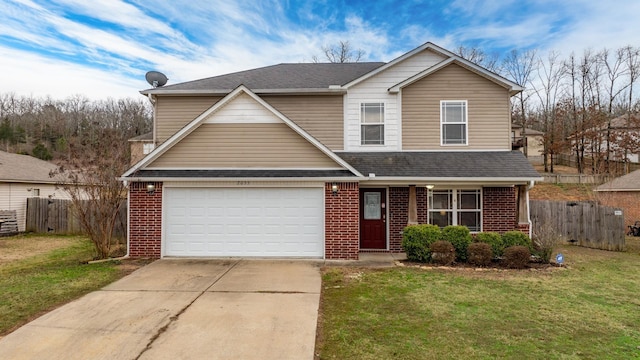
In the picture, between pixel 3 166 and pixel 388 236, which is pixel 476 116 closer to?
pixel 388 236

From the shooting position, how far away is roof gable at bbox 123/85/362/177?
955 cm

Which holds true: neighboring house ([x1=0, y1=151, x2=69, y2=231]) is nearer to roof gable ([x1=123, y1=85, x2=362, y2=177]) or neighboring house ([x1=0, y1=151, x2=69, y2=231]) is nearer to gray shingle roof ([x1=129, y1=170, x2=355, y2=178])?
gray shingle roof ([x1=129, y1=170, x2=355, y2=178])

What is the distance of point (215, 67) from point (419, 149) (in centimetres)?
1936

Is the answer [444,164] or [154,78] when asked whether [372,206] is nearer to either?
[444,164]

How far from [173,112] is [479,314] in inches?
430

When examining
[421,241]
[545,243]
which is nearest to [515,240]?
[545,243]

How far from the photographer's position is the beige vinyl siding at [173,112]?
11812mm

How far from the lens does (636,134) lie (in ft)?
94.8

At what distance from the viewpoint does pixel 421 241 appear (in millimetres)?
9234

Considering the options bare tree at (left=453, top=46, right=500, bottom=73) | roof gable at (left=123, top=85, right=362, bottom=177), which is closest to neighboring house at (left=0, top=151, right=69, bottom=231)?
roof gable at (left=123, top=85, right=362, bottom=177)

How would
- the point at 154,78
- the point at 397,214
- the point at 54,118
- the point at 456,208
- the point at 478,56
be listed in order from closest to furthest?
the point at 397,214 → the point at 456,208 → the point at 154,78 → the point at 478,56 → the point at 54,118

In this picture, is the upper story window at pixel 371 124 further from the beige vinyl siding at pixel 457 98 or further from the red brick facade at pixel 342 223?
the red brick facade at pixel 342 223

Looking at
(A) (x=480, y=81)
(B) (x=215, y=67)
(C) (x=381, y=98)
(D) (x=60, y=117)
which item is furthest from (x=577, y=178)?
(D) (x=60, y=117)

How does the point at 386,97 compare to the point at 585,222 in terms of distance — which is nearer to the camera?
the point at 386,97
